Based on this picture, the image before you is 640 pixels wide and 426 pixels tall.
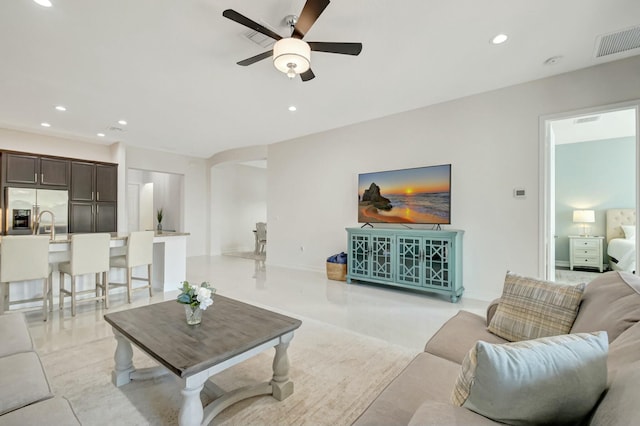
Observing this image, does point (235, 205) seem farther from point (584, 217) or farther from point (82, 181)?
point (584, 217)

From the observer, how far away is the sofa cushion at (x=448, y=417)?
76 cm

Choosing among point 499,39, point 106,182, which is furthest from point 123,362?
point 106,182

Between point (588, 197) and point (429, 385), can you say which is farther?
point (588, 197)

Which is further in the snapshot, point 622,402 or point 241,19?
point 241,19

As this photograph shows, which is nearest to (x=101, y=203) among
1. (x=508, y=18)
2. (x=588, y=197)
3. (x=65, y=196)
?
(x=65, y=196)

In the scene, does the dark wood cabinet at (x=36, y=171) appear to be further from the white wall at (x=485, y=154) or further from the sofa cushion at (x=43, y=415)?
the sofa cushion at (x=43, y=415)

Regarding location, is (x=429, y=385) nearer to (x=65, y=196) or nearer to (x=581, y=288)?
(x=581, y=288)

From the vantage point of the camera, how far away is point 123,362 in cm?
197

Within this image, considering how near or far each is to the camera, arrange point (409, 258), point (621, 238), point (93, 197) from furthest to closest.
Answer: point (93, 197)
point (621, 238)
point (409, 258)

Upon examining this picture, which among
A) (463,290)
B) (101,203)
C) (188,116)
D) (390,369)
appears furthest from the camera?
(101,203)

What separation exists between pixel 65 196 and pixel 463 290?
7.58 meters

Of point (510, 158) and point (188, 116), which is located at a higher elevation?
point (188, 116)

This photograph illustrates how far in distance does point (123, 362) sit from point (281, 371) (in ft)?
Answer: 3.58

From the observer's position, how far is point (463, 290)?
13.8 ft
